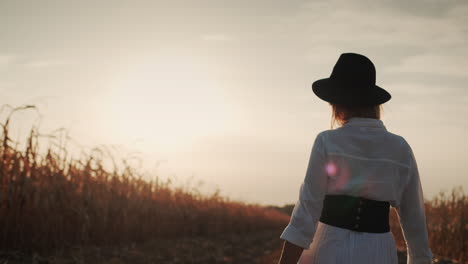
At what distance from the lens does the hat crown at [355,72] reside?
2691 millimetres

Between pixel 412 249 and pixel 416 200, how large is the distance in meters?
0.36

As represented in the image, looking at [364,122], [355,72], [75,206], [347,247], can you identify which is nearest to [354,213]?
[347,247]

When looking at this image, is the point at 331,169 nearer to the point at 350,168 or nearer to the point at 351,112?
the point at 350,168

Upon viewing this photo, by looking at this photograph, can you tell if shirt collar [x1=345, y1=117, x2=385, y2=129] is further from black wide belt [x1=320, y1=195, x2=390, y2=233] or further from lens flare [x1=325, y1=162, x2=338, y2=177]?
black wide belt [x1=320, y1=195, x2=390, y2=233]

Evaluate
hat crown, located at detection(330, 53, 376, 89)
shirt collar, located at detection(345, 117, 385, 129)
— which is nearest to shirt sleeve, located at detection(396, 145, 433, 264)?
shirt collar, located at detection(345, 117, 385, 129)

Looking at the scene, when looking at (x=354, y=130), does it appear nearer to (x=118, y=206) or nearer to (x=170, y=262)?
(x=170, y=262)

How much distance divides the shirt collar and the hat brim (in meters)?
0.12

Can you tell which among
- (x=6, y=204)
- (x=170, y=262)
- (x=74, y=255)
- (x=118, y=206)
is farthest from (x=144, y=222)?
(x=6, y=204)

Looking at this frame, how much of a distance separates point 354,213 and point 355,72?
3.17 feet

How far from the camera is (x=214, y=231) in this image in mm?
13000

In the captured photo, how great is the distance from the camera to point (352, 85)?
2.68 m

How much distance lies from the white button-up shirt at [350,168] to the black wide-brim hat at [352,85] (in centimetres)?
→ 17

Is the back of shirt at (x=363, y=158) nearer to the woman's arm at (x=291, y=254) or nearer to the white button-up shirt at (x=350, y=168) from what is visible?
the white button-up shirt at (x=350, y=168)

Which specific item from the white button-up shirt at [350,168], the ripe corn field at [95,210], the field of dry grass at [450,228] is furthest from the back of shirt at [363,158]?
the field of dry grass at [450,228]
